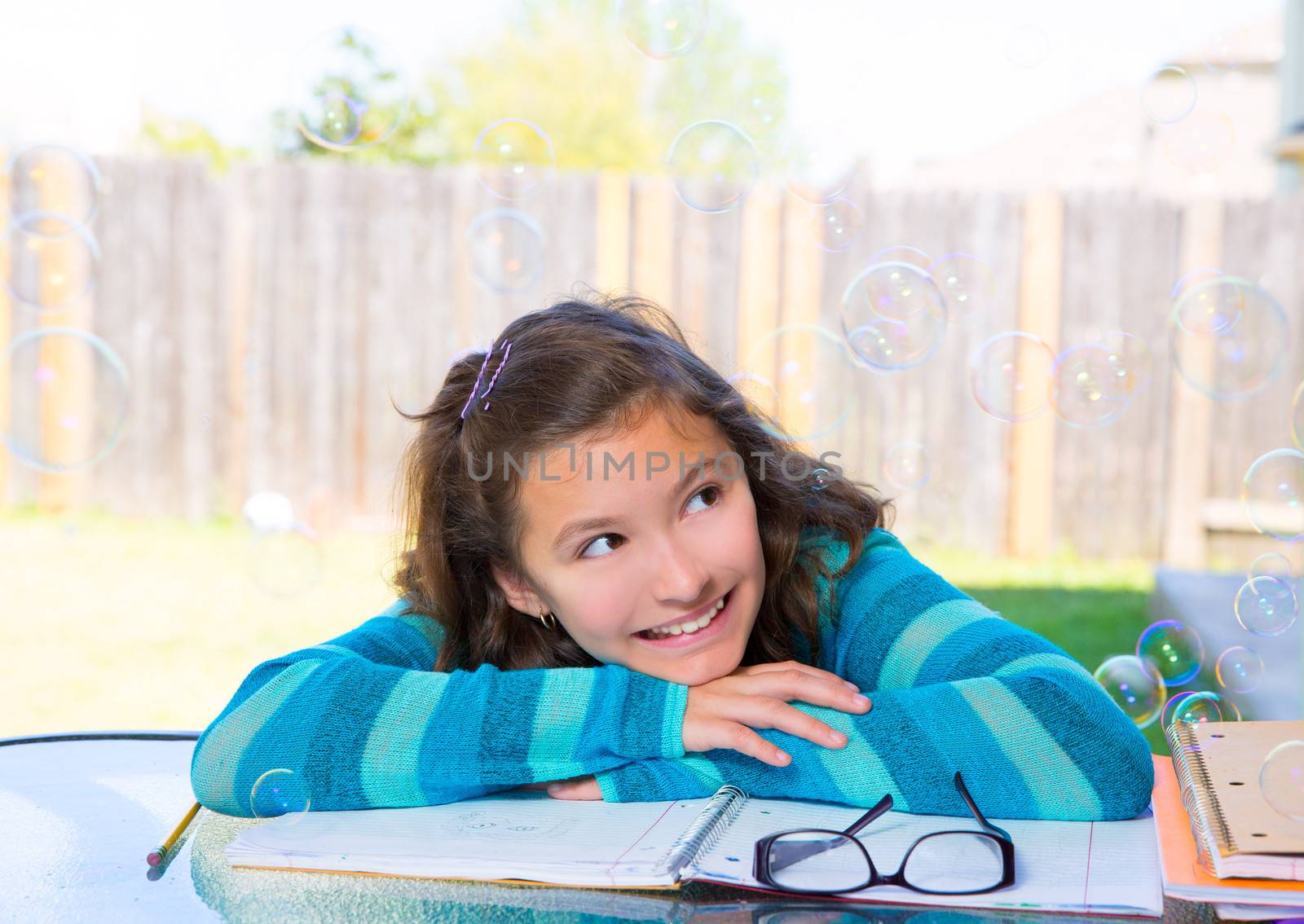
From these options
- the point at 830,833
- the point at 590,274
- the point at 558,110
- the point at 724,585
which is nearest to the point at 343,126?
the point at 724,585

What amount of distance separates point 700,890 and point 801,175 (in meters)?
2.57

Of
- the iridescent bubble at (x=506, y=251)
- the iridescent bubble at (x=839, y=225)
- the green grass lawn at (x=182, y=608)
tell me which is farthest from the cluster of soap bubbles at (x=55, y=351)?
the iridescent bubble at (x=839, y=225)

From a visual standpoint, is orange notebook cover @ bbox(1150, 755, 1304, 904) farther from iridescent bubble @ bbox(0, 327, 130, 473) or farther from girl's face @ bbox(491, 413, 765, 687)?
iridescent bubble @ bbox(0, 327, 130, 473)

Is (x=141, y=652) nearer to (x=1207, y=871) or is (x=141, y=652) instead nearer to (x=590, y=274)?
(x=590, y=274)

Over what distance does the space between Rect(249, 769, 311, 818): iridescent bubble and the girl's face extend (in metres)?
0.32

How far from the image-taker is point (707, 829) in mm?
908

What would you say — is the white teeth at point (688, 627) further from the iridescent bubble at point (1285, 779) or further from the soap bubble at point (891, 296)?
the soap bubble at point (891, 296)

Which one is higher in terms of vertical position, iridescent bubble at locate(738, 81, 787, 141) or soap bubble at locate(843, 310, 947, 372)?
iridescent bubble at locate(738, 81, 787, 141)

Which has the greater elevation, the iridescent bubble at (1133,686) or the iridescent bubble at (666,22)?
the iridescent bubble at (666,22)

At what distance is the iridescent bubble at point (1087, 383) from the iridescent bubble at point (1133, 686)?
1.92 feet

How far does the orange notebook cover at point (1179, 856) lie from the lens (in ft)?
2.57

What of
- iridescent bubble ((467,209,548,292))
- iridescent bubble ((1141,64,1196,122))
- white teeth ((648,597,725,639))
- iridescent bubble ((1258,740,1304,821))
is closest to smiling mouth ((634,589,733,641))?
white teeth ((648,597,725,639))

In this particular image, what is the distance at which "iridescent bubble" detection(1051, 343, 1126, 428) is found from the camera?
2307 millimetres

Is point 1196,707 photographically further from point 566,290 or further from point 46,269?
point 46,269
